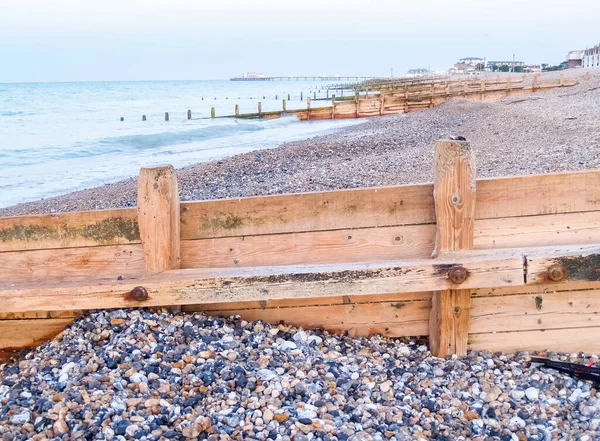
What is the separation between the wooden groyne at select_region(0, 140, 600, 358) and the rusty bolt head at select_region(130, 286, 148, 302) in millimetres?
14

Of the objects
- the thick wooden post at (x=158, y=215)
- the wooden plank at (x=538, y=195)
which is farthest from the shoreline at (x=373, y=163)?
the thick wooden post at (x=158, y=215)

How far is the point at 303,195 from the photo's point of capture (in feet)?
12.7

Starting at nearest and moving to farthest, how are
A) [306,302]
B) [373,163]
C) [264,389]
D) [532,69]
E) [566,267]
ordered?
1. [264,389]
2. [566,267]
3. [306,302]
4. [373,163]
5. [532,69]

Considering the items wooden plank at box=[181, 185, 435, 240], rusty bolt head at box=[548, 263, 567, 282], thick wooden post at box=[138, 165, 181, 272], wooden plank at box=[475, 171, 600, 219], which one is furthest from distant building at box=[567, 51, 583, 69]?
thick wooden post at box=[138, 165, 181, 272]

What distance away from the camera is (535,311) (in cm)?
369

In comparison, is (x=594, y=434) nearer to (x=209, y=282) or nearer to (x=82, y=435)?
(x=209, y=282)

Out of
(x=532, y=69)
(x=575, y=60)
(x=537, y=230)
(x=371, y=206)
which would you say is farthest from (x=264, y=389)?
(x=532, y=69)

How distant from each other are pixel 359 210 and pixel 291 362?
3.73 ft

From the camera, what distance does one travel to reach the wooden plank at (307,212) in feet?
12.6

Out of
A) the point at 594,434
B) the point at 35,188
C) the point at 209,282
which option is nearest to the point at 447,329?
the point at 594,434

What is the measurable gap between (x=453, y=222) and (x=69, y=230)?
2623 mm

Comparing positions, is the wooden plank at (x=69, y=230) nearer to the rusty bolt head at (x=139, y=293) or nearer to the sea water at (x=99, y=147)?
the rusty bolt head at (x=139, y=293)

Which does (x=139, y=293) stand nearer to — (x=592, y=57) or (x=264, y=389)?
(x=264, y=389)

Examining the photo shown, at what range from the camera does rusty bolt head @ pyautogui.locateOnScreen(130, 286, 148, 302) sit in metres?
3.52
